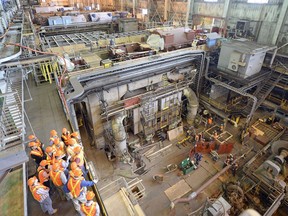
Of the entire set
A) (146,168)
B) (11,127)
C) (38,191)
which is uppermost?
(11,127)

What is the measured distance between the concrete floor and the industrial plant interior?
71 millimetres

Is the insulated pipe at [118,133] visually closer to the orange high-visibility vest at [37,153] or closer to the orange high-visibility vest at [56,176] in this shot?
the orange high-visibility vest at [37,153]

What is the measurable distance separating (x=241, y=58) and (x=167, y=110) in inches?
298

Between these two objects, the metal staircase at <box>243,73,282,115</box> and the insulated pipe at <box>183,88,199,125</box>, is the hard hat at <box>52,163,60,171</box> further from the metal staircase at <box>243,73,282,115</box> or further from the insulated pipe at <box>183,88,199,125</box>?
the metal staircase at <box>243,73,282,115</box>

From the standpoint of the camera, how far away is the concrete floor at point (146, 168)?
8391mm

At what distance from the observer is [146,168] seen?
47.8ft

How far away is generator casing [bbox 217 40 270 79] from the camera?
15.2 m

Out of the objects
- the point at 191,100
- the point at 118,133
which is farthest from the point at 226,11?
the point at 118,133

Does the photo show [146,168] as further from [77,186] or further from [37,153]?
[77,186]

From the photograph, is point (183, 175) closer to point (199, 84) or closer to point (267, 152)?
point (267, 152)

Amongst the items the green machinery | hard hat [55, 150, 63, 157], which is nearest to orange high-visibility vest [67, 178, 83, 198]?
hard hat [55, 150, 63, 157]

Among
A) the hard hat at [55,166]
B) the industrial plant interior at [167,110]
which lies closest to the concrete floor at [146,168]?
the industrial plant interior at [167,110]

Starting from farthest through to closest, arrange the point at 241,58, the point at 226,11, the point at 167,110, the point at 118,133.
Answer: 1. the point at 226,11
2. the point at 167,110
3. the point at 241,58
4. the point at 118,133

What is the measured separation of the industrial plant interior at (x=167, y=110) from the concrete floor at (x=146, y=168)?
0.23 ft
